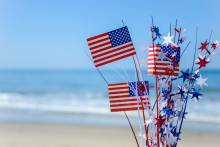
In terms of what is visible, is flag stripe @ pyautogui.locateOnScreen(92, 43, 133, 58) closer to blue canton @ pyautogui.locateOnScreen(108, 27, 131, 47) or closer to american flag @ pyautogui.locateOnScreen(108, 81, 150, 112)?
blue canton @ pyautogui.locateOnScreen(108, 27, 131, 47)

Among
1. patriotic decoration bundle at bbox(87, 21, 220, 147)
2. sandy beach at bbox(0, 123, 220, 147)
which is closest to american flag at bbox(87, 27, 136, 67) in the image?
patriotic decoration bundle at bbox(87, 21, 220, 147)

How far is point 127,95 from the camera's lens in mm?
2270

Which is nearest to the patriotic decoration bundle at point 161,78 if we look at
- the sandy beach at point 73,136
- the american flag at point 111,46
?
the american flag at point 111,46

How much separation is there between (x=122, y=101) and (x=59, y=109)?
1113cm

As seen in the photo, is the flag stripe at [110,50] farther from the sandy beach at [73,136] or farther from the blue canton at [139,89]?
the sandy beach at [73,136]

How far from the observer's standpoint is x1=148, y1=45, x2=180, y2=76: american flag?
2160 mm

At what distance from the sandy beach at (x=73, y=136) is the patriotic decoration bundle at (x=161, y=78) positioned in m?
5.24

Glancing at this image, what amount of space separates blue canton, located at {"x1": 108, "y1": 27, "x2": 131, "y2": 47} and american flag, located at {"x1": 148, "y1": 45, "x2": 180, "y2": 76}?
12 centimetres

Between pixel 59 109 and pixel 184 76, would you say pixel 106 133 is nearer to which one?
pixel 59 109

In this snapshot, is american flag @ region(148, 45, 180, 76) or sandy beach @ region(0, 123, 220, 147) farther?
sandy beach @ region(0, 123, 220, 147)

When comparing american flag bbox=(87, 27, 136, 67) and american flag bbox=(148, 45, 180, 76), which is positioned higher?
american flag bbox=(87, 27, 136, 67)

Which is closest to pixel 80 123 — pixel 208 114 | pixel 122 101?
pixel 208 114

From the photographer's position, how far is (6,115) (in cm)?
1165

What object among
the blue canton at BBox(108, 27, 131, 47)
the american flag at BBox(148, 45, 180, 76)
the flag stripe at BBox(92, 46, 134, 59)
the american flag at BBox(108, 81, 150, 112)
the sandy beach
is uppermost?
the sandy beach
